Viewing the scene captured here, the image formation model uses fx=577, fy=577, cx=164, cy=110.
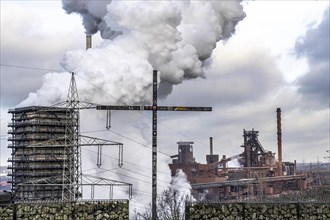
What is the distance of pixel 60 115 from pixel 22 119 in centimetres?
427

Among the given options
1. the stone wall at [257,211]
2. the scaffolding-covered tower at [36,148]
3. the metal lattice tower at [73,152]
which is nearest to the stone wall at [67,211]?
the stone wall at [257,211]

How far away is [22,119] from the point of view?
6494 centimetres

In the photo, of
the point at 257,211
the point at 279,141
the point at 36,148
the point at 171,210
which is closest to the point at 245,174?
the point at 279,141

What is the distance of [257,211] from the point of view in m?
17.9

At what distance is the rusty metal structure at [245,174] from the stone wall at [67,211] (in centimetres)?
6534

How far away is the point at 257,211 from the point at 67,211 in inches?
229

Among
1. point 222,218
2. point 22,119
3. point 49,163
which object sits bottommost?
point 222,218

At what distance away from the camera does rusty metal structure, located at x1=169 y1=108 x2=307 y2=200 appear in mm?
86500

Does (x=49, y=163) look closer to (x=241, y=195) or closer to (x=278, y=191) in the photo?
(x=241, y=195)

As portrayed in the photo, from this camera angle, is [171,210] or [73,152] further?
[73,152]

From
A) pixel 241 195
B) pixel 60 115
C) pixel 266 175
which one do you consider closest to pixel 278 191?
pixel 266 175

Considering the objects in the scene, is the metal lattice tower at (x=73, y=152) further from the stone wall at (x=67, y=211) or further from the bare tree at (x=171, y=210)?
the stone wall at (x=67, y=211)

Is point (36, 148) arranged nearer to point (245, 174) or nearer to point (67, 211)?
point (245, 174)

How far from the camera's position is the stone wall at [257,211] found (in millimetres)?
17812
